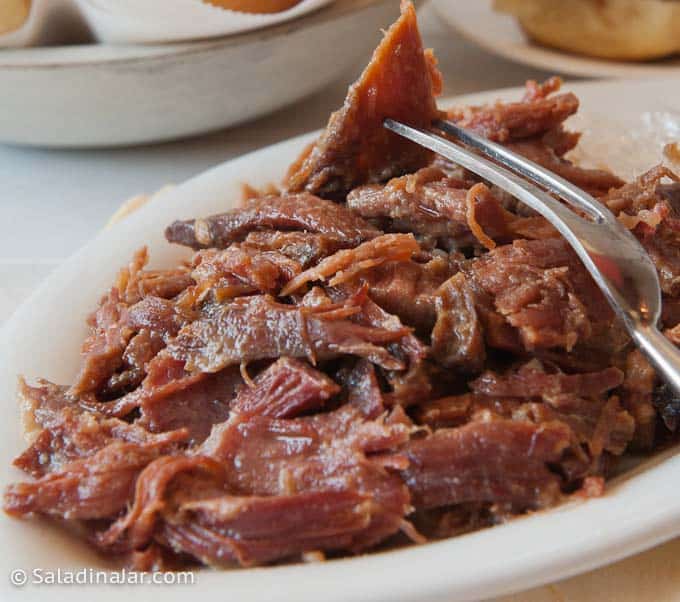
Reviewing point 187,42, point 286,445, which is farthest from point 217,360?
point 187,42

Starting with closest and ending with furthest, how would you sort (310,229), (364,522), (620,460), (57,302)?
(364,522), (620,460), (310,229), (57,302)

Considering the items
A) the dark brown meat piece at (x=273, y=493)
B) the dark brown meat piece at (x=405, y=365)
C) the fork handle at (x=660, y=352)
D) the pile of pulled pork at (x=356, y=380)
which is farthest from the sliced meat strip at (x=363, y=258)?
the fork handle at (x=660, y=352)

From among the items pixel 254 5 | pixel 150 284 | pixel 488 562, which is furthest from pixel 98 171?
pixel 488 562

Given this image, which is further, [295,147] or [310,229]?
[295,147]

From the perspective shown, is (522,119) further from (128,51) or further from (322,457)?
(128,51)

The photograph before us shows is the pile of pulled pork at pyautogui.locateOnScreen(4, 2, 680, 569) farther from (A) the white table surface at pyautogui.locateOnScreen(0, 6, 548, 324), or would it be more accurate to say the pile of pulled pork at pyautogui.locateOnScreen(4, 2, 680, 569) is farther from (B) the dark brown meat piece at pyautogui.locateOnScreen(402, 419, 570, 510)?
(A) the white table surface at pyautogui.locateOnScreen(0, 6, 548, 324)

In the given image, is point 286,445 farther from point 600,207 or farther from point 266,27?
point 266,27

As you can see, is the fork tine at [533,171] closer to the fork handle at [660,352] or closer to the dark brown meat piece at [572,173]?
the dark brown meat piece at [572,173]
